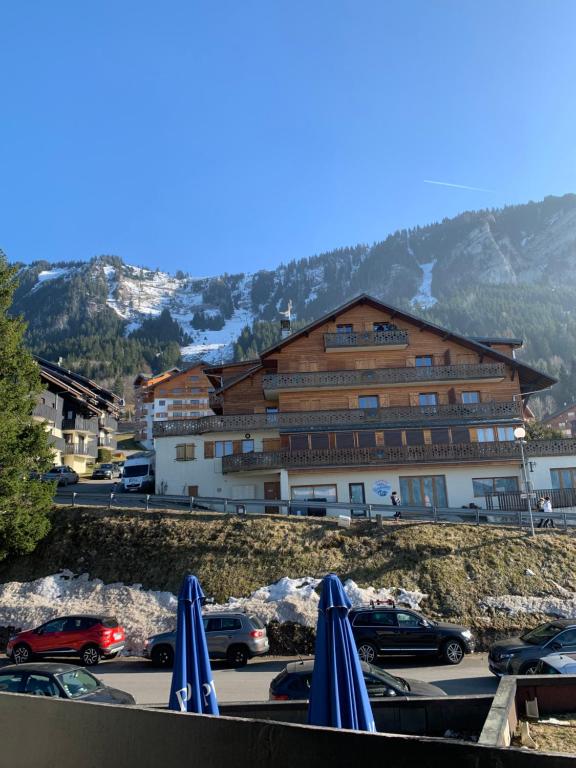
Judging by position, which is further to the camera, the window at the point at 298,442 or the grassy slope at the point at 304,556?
the window at the point at 298,442

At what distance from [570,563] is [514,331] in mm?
164154

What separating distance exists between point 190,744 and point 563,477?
3577 centimetres

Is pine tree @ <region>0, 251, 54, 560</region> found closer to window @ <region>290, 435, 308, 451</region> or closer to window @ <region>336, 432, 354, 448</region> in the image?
window @ <region>290, 435, 308, 451</region>

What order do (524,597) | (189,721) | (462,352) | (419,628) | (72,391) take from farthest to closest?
(72,391) → (462,352) → (524,597) → (419,628) → (189,721)

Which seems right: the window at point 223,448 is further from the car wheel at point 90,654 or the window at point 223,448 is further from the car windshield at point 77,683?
the car windshield at point 77,683

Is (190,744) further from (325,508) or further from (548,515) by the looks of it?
(325,508)

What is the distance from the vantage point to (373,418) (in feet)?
128

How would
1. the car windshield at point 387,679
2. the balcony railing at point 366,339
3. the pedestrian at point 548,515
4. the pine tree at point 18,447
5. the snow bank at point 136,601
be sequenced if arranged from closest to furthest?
the car windshield at point 387,679, the snow bank at point 136,601, the pine tree at point 18,447, the pedestrian at point 548,515, the balcony railing at point 366,339

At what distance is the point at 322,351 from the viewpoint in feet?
137

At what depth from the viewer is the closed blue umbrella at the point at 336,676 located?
7.08m

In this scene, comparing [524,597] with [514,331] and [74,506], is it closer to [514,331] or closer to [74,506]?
[74,506]

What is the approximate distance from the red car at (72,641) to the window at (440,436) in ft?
80.9

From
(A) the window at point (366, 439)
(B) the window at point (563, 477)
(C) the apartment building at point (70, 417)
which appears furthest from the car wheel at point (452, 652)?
(C) the apartment building at point (70, 417)

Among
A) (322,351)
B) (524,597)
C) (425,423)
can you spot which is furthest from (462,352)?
(524,597)
